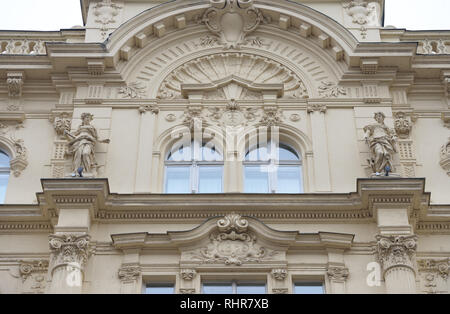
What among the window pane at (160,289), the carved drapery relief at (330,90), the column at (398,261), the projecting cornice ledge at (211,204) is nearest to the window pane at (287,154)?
the carved drapery relief at (330,90)

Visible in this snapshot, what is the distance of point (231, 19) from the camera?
2228 centimetres

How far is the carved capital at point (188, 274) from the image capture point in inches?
665

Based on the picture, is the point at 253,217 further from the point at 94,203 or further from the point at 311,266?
the point at 94,203

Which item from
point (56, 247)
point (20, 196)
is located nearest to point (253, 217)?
point (56, 247)

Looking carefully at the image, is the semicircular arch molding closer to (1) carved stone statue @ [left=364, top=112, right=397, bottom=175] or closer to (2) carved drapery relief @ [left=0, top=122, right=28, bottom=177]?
(1) carved stone statue @ [left=364, top=112, right=397, bottom=175]

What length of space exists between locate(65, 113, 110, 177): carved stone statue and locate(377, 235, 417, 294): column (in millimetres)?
6296

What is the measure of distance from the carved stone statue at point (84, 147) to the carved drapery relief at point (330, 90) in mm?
5307

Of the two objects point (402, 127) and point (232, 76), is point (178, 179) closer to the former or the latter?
point (232, 76)

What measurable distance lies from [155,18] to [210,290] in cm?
793

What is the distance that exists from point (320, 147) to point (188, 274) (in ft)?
15.0

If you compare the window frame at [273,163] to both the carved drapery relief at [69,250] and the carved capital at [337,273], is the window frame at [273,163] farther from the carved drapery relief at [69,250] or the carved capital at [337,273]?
the carved drapery relief at [69,250]

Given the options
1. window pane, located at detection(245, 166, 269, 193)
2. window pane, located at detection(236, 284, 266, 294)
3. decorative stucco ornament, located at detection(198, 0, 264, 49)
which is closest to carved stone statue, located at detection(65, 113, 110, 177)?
window pane, located at detection(245, 166, 269, 193)

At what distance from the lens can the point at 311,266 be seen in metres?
17.1

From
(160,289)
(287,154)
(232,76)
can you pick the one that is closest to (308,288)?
(160,289)
